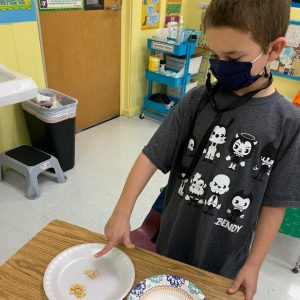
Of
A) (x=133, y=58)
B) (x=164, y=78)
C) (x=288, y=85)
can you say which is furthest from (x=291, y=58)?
(x=133, y=58)

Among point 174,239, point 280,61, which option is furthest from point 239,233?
point 280,61

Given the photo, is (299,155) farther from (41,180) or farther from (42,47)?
(42,47)

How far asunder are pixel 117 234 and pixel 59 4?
2114 millimetres

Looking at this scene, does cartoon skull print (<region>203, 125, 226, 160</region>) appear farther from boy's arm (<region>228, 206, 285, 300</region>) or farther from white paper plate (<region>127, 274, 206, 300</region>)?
white paper plate (<region>127, 274, 206, 300</region>)

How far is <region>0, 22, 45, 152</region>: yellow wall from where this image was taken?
6.40ft

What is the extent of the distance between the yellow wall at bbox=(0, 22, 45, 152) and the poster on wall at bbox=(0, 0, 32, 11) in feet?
0.33

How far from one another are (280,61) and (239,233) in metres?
2.75

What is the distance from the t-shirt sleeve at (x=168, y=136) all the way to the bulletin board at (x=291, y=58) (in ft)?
8.35

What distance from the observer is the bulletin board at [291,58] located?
288cm

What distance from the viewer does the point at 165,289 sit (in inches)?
22.9

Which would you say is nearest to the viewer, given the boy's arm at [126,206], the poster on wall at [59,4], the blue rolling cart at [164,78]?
the boy's arm at [126,206]

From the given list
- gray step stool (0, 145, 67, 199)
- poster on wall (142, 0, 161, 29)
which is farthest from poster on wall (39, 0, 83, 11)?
gray step stool (0, 145, 67, 199)

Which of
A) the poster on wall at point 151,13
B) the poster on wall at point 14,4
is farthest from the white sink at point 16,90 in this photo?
the poster on wall at point 151,13

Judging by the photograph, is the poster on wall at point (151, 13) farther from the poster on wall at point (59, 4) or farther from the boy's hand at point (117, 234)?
the boy's hand at point (117, 234)
